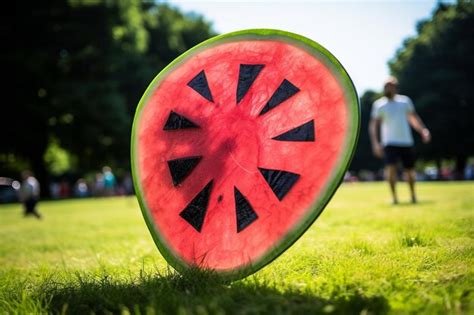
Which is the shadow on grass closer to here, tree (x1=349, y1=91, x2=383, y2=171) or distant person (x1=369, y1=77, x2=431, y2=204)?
distant person (x1=369, y1=77, x2=431, y2=204)

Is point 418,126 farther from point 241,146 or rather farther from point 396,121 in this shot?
point 241,146

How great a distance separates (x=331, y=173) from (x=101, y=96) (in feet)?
83.8

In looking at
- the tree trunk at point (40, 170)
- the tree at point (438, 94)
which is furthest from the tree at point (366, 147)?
the tree trunk at point (40, 170)

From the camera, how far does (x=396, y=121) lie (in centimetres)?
762

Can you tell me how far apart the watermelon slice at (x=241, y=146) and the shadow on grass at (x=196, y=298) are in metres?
0.13

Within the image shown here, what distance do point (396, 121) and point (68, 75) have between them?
23988 mm

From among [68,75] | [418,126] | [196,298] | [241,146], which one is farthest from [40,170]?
[196,298]

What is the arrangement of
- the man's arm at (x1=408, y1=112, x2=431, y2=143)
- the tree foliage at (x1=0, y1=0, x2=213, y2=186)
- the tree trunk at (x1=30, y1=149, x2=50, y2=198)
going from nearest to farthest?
the man's arm at (x1=408, y1=112, x2=431, y2=143), the tree foliage at (x1=0, y1=0, x2=213, y2=186), the tree trunk at (x1=30, y1=149, x2=50, y2=198)

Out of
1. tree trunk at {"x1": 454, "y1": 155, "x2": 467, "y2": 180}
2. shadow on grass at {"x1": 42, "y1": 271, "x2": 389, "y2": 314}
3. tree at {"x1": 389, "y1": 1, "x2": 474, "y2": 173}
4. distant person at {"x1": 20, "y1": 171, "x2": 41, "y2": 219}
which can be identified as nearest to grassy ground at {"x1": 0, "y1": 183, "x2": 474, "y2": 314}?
shadow on grass at {"x1": 42, "y1": 271, "x2": 389, "y2": 314}

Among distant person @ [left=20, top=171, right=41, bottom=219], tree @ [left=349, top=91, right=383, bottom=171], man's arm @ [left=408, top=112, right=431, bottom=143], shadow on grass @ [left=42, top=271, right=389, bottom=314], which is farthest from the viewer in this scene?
tree @ [left=349, top=91, right=383, bottom=171]

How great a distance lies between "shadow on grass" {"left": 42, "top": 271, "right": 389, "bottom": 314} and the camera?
1.86 metres

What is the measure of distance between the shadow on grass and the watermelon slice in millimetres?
133

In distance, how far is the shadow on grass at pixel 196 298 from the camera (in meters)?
1.86

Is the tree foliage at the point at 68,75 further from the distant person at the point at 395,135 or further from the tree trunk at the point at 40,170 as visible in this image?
the distant person at the point at 395,135
